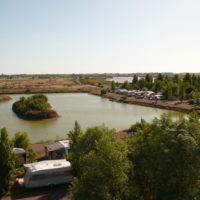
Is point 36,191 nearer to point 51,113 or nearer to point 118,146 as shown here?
point 118,146

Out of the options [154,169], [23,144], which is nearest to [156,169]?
[154,169]

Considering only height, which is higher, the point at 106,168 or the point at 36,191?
the point at 106,168

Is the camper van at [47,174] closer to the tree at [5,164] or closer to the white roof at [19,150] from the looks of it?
the tree at [5,164]

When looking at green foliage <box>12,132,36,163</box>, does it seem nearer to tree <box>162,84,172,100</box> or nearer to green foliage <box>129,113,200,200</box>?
green foliage <box>129,113,200,200</box>

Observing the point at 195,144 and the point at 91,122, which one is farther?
the point at 91,122

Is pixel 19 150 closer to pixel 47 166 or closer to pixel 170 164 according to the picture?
pixel 47 166

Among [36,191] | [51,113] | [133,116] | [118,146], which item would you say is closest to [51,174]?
[36,191]

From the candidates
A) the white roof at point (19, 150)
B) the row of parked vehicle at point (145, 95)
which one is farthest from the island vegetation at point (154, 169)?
the row of parked vehicle at point (145, 95)
